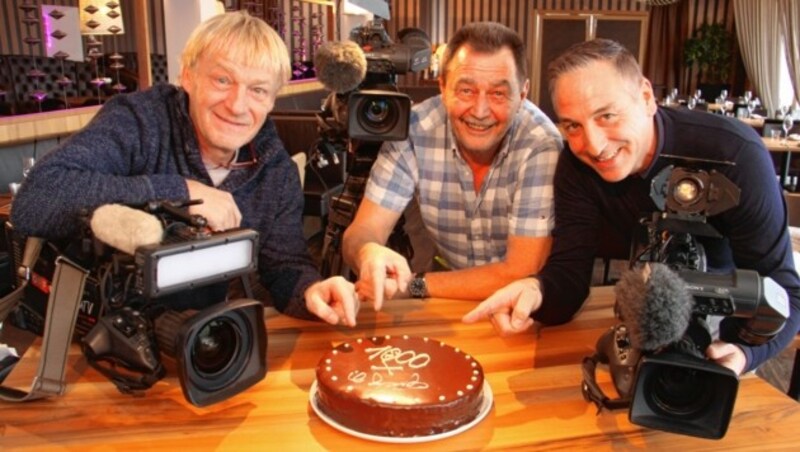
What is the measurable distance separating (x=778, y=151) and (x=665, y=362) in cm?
483

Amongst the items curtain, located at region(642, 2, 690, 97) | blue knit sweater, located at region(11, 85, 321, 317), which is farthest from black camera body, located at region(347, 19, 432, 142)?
curtain, located at region(642, 2, 690, 97)

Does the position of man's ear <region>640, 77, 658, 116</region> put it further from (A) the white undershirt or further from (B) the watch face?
(A) the white undershirt

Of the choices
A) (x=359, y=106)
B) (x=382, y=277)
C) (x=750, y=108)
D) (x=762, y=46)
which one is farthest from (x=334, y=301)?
(x=762, y=46)

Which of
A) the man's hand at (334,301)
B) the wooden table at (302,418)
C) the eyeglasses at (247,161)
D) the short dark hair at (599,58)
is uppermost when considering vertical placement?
the short dark hair at (599,58)

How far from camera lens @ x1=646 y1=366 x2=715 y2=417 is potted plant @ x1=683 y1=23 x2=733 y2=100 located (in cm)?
1043

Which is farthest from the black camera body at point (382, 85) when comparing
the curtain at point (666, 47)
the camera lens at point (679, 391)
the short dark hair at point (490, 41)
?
the curtain at point (666, 47)

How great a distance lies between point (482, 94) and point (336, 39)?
230 inches

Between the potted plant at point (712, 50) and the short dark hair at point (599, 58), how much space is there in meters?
9.88

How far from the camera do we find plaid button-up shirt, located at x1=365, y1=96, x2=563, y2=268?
1.89 meters

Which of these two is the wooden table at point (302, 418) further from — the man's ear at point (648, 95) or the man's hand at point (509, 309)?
the man's ear at point (648, 95)

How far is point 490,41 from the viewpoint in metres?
1.80

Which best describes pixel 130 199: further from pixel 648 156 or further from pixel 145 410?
pixel 648 156

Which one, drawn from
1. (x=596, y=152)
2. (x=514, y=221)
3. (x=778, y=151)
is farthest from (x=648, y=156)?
(x=778, y=151)

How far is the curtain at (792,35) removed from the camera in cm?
866
